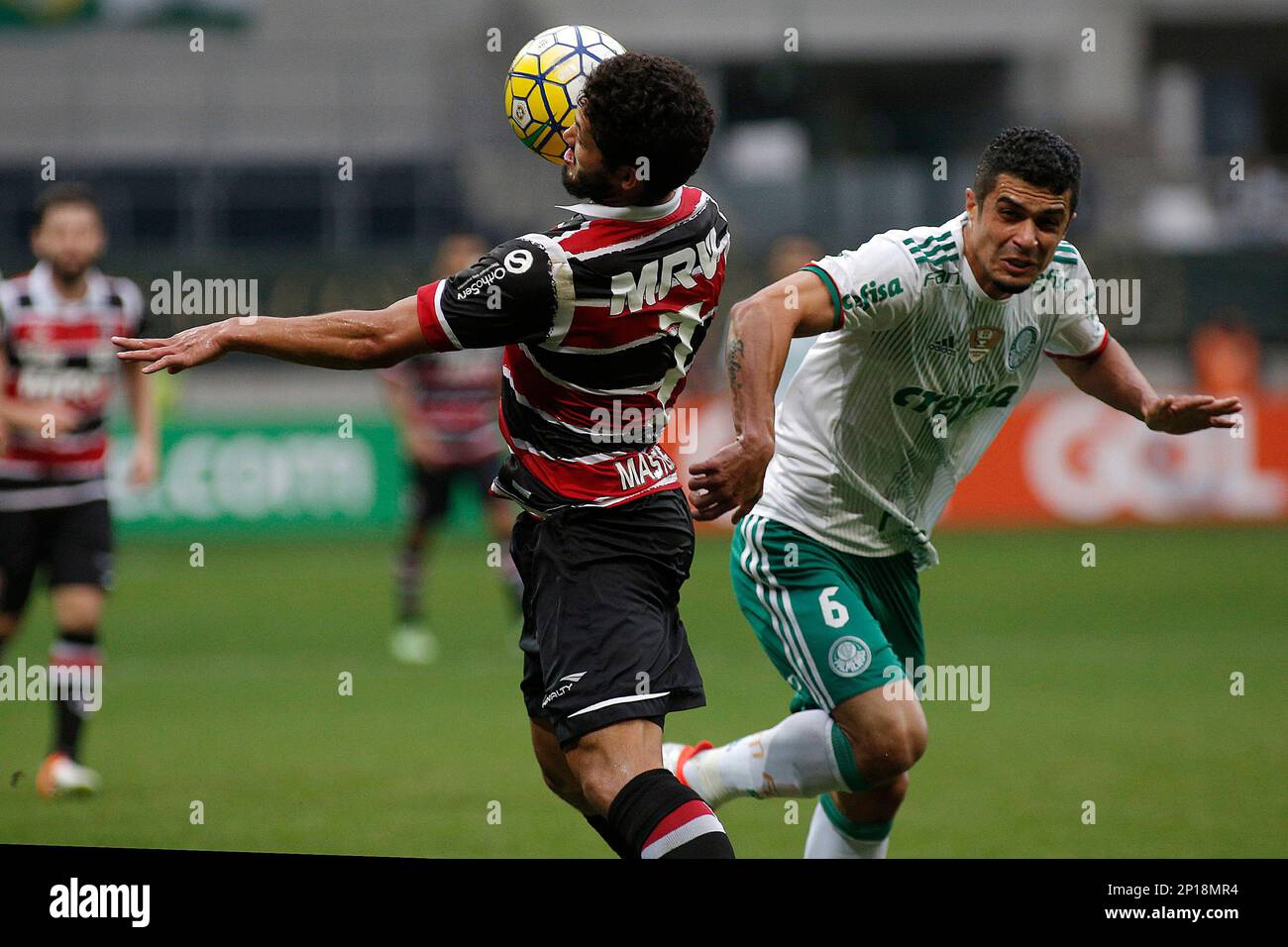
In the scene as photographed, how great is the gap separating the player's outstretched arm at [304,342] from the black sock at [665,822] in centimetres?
118

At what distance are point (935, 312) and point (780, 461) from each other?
761 mm

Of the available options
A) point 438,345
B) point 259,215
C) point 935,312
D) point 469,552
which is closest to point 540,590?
point 438,345

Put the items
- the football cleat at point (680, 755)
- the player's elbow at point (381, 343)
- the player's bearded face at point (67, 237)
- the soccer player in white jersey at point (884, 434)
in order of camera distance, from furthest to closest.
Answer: the player's bearded face at point (67, 237) < the football cleat at point (680, 755) < the soccer player in white jersey at point (884, 434) < the player's elbow at point (381, 343)

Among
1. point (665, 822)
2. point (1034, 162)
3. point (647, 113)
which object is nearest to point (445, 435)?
point (1034, 162)

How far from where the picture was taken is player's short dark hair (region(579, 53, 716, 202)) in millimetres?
4230

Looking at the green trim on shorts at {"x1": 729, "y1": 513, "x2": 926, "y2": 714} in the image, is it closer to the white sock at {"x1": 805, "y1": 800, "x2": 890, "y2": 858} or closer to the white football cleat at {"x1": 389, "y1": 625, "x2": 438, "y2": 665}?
the white sock at {"x1": 805, "y1": 800, "x2": 890, "y2": 858}

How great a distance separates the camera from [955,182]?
24109mm

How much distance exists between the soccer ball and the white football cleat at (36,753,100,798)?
376 centimetres

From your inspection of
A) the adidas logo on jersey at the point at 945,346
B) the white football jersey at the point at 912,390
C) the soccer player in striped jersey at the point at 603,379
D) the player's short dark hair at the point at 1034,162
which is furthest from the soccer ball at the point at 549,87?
the adidas logo on jersey at the point at 945,346

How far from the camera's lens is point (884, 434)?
5.34 metres

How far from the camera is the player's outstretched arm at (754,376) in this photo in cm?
412

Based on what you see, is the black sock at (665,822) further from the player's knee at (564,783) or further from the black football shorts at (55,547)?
the black football shorts at (55,547)

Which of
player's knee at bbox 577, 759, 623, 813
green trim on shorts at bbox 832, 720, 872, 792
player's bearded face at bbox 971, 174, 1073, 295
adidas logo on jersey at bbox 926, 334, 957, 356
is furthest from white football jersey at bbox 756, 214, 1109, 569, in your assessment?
player's knee at bbox 577, 759, 623, 813
